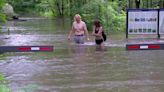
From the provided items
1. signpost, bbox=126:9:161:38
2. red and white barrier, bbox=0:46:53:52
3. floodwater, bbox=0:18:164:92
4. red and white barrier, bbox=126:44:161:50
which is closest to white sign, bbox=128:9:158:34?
signpost, bbox=126:9:161:38

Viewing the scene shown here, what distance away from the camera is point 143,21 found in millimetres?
21391

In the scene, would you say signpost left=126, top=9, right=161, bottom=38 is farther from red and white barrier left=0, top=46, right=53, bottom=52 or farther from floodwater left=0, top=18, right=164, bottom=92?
red and white barrier left=0, top=46, right=53, bottom=52

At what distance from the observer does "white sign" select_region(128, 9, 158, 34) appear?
844 inches

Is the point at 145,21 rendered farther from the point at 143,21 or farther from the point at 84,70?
the point at 84,70

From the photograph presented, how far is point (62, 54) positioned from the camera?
53.9 feet

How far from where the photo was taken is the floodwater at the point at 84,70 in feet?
33.9

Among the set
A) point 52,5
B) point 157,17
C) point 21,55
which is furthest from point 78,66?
point 52,5

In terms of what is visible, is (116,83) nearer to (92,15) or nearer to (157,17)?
(157,17)

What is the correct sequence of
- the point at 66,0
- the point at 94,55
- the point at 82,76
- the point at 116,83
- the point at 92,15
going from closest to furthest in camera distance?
the point at 116,83
the point at 82,76
the point at 94,55
the point at 92,15
the point at 66,0

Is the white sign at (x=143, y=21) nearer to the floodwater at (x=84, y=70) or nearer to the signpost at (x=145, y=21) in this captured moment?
the signpost at (x=145, y=21)

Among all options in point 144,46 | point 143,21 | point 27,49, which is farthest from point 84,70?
point 143,21

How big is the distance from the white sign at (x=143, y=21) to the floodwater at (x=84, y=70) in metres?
3.61

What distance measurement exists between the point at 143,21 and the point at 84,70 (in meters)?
9.31

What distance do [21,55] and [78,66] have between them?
12.5 ft
